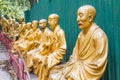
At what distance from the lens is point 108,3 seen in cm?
498

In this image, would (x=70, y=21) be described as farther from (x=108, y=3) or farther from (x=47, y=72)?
(x=108, y=3)

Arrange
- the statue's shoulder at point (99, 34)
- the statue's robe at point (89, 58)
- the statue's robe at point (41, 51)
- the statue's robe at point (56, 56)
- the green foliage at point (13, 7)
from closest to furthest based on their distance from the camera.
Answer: the statue's robe at point (89, 58), the statue's shoulder at point (99, 34), the statue's robe at point (56, 56), the statue's robe at point (41, 51), the green foliage at point (13, 7)

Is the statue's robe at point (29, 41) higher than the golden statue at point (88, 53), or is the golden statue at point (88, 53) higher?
the golden statue at point (88, 53)

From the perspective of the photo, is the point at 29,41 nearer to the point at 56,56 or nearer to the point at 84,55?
the point at 56,56

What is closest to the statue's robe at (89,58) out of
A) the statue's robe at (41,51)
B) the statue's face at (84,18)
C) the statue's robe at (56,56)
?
the statue's face at (84,18)

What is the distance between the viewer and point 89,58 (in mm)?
4367

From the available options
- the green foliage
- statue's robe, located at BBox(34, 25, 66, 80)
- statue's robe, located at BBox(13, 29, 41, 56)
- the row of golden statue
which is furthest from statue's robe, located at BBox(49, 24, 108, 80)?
the green foliage

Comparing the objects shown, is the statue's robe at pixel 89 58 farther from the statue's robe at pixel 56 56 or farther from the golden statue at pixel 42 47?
the golden statue at pixel 42 47

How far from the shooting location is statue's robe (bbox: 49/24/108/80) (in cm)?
409

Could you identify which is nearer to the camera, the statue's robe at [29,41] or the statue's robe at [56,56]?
the statue's robe at [56,56]

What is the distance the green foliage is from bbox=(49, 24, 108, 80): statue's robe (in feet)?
51.3

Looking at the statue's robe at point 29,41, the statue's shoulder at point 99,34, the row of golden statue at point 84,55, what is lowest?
the statue's robe at point 29,41

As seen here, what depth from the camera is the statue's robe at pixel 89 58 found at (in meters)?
4.09

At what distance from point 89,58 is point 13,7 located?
17723 mm
